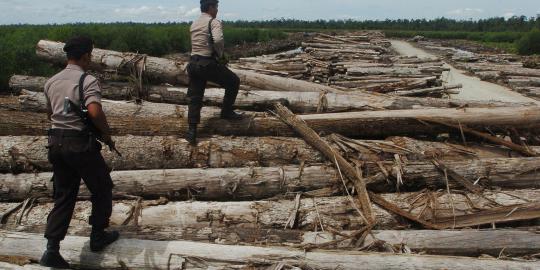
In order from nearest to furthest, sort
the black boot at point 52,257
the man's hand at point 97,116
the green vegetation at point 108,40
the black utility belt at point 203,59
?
the man's hand at point 97,116, the black boot at point 52,257, the black utility belt at point 203,59, the green vegetation at point 108,40

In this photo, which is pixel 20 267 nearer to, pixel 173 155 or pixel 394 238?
pixel 173 155

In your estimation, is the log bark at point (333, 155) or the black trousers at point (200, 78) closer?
the log bark at point (333, 155)

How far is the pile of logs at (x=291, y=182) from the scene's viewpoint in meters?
4.29

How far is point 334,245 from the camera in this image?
4.52 meters

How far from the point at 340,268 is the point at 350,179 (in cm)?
170

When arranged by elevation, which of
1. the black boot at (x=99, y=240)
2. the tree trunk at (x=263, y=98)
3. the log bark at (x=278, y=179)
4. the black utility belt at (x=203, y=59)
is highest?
the black utility belt at (x=203, y=59)

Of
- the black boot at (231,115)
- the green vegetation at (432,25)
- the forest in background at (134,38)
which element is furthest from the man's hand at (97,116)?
the green vegetation at (432,25)

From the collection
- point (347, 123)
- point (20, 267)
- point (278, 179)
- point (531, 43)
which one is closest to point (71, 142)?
point (20, 267)

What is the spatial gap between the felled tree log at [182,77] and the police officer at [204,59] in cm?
152

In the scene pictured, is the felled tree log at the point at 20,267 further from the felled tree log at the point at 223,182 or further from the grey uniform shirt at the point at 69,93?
the felled tree log at the point at 223,182

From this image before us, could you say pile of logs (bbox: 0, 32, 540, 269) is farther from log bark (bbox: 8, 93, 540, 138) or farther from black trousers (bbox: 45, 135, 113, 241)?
black trousers (bbox: 45, 135, 113, 241)

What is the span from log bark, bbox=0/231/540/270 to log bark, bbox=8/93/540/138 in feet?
8.21

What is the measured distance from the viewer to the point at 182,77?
25.2 ft

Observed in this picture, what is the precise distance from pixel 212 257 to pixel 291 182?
5.75 ft
